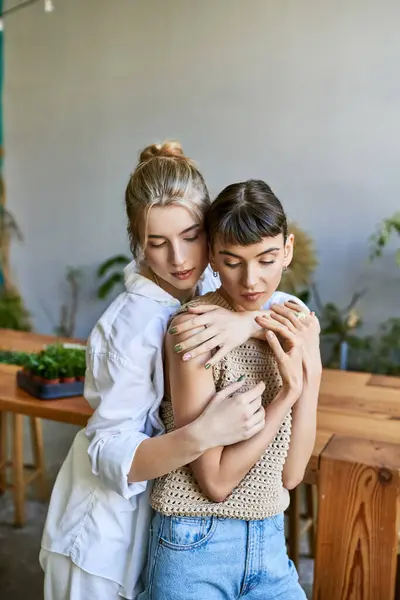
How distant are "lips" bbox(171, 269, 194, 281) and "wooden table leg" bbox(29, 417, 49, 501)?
1827mm

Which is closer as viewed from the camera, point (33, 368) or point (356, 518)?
point (356, 518)

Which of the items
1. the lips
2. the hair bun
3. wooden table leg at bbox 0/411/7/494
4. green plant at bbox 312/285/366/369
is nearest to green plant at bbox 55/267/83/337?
green plant at bbox 312/285/366/369

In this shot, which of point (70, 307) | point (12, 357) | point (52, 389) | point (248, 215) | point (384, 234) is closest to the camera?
point (248, 215)

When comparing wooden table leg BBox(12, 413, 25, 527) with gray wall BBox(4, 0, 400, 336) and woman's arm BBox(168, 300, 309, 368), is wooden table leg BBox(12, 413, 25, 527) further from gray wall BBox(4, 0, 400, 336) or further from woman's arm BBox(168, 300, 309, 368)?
gray wall BBox(4, 0, 400, 336)

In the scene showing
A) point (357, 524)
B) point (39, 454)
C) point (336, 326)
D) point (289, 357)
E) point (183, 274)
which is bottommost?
point (39, 454)

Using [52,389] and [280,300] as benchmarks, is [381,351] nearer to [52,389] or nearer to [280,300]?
[52,389]

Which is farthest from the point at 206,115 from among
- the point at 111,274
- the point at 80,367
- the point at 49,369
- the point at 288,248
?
the point at 288,248

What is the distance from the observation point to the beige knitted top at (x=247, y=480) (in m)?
1.09

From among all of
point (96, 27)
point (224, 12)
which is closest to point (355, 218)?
point (224, 12)

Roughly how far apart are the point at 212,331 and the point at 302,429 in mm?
247

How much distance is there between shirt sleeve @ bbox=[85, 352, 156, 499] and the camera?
111 cm

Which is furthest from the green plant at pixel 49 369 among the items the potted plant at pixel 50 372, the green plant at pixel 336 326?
the green plant at pixel 336 326

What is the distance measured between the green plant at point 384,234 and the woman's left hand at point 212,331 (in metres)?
2.35

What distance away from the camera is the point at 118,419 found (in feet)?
3.72
